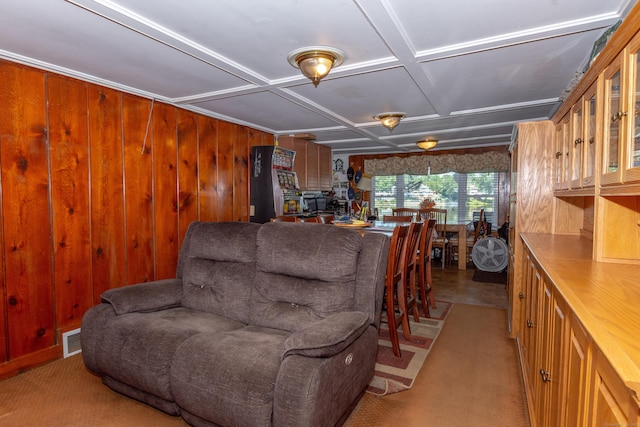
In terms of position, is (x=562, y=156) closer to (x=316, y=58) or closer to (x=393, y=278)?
(x=393, y=278)

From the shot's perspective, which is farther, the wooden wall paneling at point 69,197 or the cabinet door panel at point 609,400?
the wooden wall paneling at point 69,197

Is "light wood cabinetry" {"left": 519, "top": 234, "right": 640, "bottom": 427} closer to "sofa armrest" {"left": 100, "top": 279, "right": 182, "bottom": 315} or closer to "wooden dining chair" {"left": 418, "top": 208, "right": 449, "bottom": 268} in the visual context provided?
"sofa armrest" {"left": 100, "top": 279, "right": 182, "bottom": 315}

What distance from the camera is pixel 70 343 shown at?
2.86m

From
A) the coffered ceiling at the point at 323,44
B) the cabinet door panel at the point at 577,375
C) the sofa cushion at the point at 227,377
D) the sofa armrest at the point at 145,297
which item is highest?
the coffered ceiling at the point at 323,44

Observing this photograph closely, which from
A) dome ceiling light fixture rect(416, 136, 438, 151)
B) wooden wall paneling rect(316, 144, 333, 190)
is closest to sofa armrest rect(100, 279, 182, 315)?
wooden wall paneling rect(316, 144, 333, 190)

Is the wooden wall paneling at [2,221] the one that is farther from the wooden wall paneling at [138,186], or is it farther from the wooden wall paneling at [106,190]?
the wooden wall paneling at [138,186]

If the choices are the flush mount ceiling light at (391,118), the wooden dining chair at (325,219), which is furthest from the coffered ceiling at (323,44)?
the wooden dining chair at (325,219)

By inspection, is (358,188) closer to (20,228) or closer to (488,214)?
(488,214)

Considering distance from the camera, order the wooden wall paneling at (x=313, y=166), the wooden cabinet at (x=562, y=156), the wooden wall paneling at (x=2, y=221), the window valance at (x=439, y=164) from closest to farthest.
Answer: the wooden cabinet at (x=562, y=156)
the wooden wall paneling at (x=2, y=221)
the wooden wall paneling at (x=313, y=166)
the window valance at (x=439, y=164)

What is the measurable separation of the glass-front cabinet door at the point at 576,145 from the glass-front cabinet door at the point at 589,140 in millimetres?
72

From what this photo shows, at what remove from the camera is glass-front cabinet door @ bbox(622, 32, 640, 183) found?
1.20 m

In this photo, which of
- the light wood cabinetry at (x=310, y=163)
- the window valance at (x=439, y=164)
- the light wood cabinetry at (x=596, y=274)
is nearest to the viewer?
the light wood cabinetry at (x=596, y=274)

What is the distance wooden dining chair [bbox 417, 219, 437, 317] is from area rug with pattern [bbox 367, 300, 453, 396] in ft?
0.52

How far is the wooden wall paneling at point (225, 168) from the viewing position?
14.2ft
